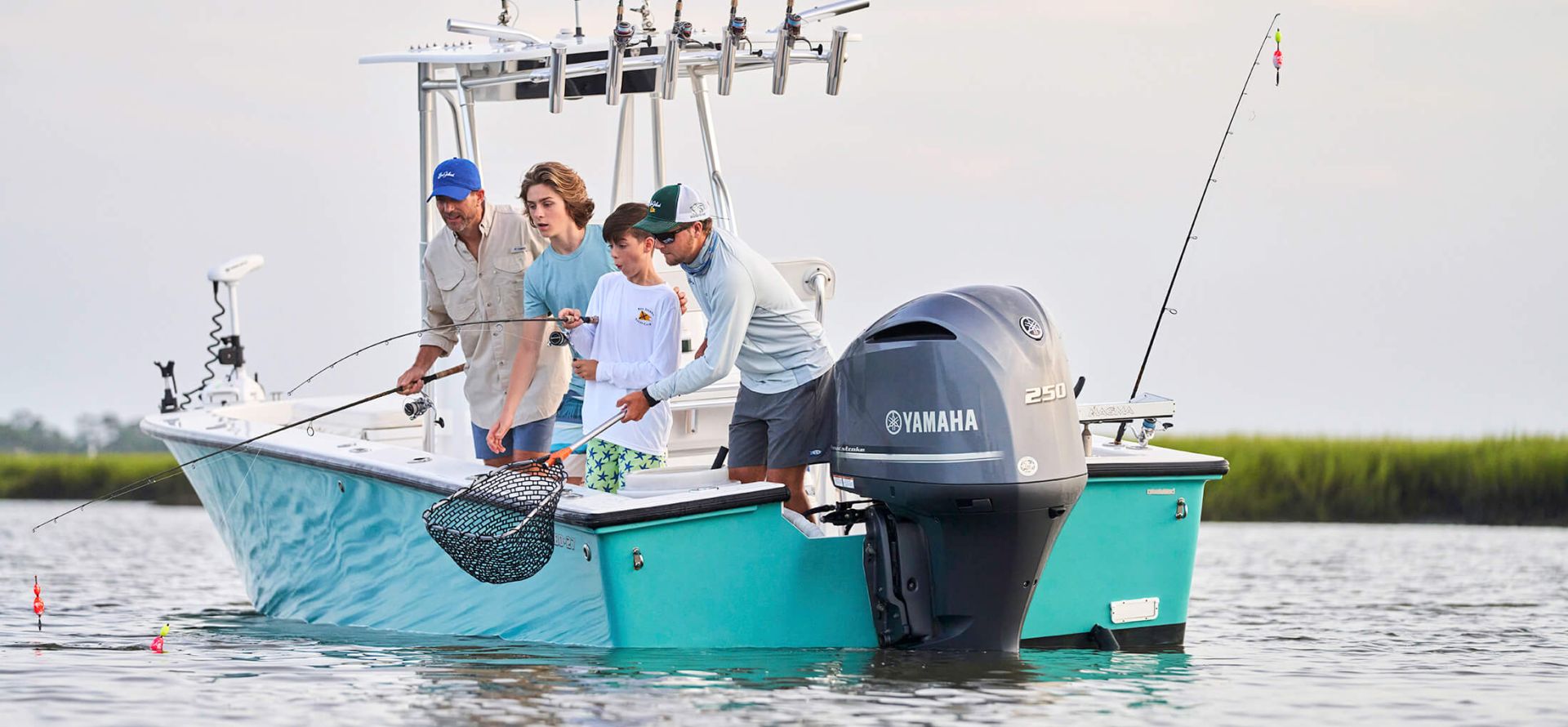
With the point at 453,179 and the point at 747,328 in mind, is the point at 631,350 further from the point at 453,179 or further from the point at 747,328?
the point at 453,179

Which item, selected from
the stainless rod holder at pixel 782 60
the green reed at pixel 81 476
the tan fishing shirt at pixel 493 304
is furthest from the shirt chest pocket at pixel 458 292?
the green reed at pixel 81 476

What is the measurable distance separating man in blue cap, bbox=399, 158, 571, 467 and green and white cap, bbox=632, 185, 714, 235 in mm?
1020

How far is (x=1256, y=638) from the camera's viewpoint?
7582 millimetres

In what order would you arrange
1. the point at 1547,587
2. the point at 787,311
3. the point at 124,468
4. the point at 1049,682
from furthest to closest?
the point at 124,468, the point at 1547,587, the point at 787,311, the point at 1049,682

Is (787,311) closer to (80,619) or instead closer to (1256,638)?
(1256,638)

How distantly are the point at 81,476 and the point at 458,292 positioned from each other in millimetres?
16304

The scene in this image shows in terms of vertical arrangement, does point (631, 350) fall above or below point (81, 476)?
above

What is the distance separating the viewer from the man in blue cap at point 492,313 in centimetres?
656

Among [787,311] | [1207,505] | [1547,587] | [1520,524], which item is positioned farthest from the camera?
[1207,505]

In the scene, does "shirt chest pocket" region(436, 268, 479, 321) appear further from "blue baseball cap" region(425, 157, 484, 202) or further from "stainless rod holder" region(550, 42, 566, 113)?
"stainless rod holder" region(550, 42, 566, 113)

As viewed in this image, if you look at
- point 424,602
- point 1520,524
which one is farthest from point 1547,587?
point 424,602

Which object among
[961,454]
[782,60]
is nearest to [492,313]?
[782,60]

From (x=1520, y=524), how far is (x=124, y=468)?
583 inches

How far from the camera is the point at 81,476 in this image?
21.4 m
